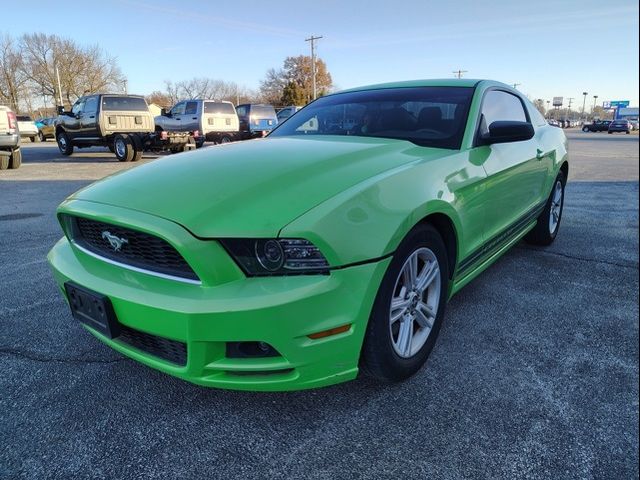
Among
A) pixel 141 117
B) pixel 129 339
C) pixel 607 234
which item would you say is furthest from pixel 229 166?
pixel 141 117

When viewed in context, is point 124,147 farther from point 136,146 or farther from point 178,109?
point 178,109

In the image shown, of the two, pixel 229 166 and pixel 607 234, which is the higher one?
pixel 229 166

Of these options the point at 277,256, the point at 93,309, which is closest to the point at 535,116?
the point at 277,256

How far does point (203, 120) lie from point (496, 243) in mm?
13807

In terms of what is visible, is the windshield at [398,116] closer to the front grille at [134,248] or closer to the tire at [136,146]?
the front grille at [134,248]

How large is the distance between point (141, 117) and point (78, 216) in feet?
42.6

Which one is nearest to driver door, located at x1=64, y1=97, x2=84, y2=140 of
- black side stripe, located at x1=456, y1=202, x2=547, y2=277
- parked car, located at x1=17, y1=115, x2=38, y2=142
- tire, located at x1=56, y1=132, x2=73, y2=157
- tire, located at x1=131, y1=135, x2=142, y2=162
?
tire, located at x1=56, y1=132, x2=73, y2=157

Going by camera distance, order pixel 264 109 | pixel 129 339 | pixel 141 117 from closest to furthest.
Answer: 1. pixel 129 339
2. pixel 141 117
3. pixel 264 109

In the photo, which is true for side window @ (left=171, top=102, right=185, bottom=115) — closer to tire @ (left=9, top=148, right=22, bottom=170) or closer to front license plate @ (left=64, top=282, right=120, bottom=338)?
tire @ (left=9, top=148, right=22, bottom=170)

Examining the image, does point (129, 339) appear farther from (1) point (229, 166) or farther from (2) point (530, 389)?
(2) point (530, 389)

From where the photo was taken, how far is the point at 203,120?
15117mm

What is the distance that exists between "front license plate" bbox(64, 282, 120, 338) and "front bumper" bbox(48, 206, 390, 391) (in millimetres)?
38

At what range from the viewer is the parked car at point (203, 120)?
15.2m

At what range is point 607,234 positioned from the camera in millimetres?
4840
